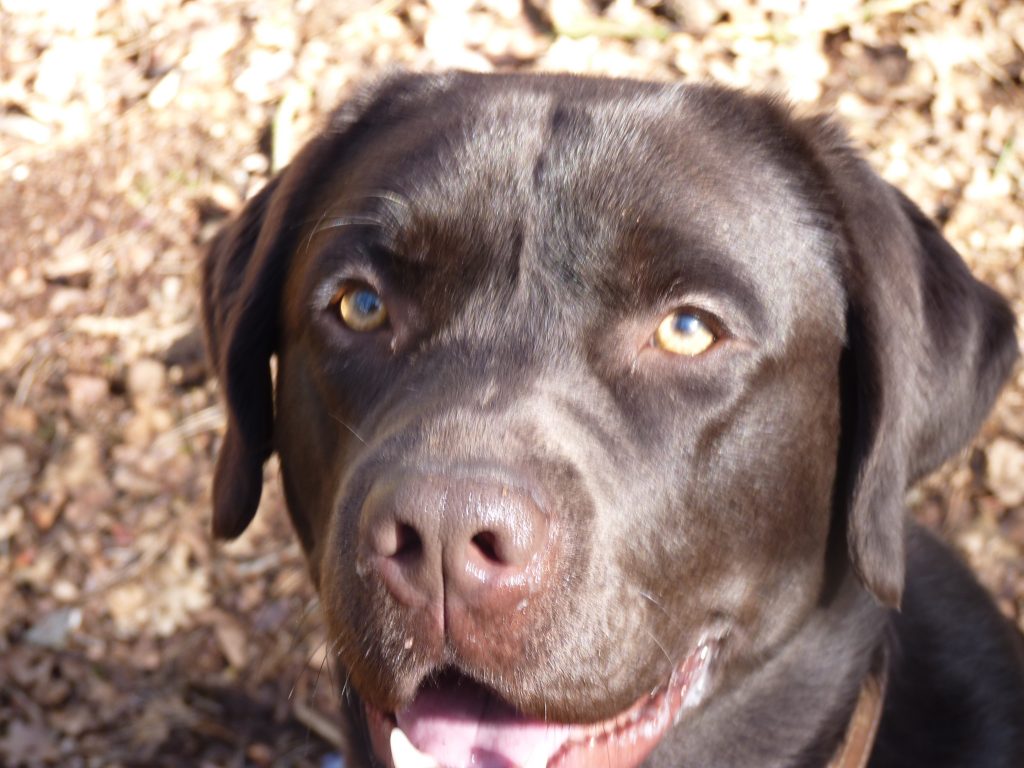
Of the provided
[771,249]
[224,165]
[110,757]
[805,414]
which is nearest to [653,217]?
[771,249]

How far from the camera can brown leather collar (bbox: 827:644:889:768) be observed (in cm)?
269

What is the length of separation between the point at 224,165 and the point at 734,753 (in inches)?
128

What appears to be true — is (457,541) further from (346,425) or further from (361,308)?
(361,308)

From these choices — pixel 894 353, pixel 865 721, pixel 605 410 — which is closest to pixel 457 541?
pixel 605 410

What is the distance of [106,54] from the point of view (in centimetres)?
559

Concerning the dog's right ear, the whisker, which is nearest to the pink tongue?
the whisker

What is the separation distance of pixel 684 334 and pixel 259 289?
1.01 meters

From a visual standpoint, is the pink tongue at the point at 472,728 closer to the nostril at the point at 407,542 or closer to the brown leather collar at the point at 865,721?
the nostril at the point at 407,542

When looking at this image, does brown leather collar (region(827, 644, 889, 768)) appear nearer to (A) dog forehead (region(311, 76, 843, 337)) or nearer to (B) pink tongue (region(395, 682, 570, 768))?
(B) pink tongue (region(395, 682, 570, 768))

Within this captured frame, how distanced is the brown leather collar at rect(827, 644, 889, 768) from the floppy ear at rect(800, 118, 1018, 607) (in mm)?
310

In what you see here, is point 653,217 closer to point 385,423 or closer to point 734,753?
point 385,423

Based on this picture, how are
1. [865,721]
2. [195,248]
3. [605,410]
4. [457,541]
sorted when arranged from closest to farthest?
[457,541] < [605,410] < [865,721] < [195,248]

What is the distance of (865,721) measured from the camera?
2.73m

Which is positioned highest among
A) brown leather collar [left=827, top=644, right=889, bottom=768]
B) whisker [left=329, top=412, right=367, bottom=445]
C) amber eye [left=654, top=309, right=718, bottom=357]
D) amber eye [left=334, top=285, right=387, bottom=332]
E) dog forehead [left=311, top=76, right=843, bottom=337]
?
dog forehead [left=311, top=76, right=843, bottom=337]
